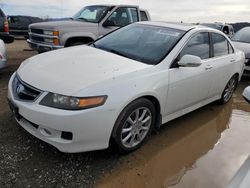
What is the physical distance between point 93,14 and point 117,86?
6.11 metres

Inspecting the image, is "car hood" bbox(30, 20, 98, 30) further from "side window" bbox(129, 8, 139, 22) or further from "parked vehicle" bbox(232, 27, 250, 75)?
"parked vehicle" bbox(232, 27, 250, 75)

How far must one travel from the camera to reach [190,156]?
3.93 meters

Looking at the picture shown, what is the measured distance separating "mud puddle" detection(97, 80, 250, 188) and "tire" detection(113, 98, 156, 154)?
165 millimetres

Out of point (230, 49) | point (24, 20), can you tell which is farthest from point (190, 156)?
point (24, 20)

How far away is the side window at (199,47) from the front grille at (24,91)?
2.14m

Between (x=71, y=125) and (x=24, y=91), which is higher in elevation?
(x=24, y=91)

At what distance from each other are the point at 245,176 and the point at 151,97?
207 centimetres

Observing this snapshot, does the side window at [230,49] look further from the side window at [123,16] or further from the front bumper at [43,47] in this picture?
the front bumper at [43,47]

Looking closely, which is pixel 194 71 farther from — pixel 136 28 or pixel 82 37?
pixel 82 37

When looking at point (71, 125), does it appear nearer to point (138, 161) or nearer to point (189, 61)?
point (138, 161)

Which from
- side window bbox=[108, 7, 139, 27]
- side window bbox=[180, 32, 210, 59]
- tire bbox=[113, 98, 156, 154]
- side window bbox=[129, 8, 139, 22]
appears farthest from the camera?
side window bbox=[129, 8, 139, 22]

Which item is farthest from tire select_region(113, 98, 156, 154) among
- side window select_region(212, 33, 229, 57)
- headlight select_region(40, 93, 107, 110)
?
side window select_region(212, 33, 229, 57)

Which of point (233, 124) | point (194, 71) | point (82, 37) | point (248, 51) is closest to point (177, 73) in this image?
point (194, 71)

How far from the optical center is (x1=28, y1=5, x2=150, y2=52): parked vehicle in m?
7.70
